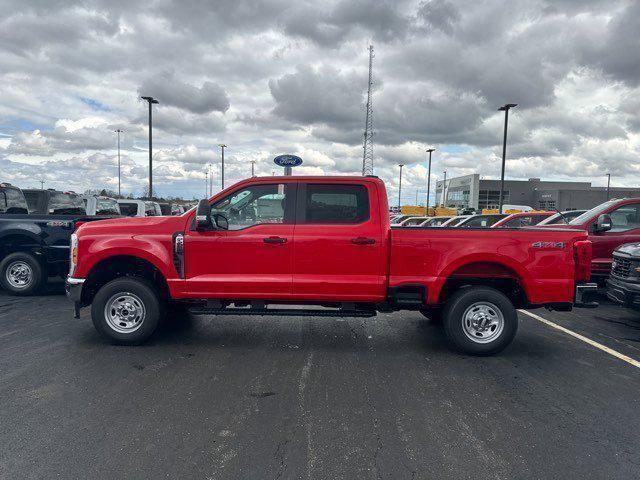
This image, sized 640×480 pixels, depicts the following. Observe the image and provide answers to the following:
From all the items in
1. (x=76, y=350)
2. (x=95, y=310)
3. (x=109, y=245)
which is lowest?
(x=76, y=350)

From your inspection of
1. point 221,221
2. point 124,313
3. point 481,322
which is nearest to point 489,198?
point 481,322

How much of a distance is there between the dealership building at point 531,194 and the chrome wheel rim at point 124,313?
73707mm

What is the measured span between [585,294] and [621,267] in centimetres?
198

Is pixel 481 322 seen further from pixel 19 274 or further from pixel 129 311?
pixel 19 274

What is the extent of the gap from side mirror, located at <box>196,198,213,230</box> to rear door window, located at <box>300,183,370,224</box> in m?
1.07

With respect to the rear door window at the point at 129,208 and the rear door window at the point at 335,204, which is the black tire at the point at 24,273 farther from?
the rear door window at the point at 129,208

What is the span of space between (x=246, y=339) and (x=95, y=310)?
1.85 meters

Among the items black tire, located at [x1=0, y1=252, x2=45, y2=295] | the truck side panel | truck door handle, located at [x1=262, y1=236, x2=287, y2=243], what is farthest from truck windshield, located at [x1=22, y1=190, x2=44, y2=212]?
the truck side panel

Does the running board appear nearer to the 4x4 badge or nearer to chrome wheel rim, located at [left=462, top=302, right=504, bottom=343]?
chrome wheel rim, located at [left=462, top=302, right=504, bottom=343]

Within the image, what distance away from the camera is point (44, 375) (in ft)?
15.1

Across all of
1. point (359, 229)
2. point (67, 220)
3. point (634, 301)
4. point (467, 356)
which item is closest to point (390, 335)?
point (467, 356)

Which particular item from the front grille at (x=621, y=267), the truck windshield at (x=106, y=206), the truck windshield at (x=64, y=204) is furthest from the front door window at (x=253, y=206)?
the truck windshield at (x=106, y=206)

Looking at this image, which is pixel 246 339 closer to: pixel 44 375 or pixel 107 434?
pixel 44 375

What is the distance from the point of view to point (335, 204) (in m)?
5.53
